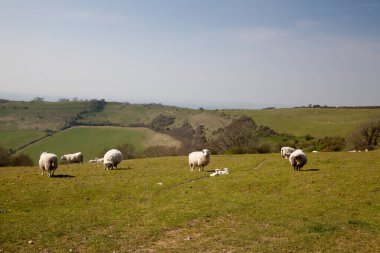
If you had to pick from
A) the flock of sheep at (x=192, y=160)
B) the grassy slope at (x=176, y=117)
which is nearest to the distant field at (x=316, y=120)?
the grassy slope at (x=176, y=117)

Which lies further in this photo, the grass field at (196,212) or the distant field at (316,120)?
the distant field at (316,120)

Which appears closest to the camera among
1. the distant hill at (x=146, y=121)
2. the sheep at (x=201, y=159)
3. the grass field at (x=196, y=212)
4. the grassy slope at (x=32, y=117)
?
the grass field at (x=196, y=212)

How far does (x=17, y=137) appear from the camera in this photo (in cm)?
13775

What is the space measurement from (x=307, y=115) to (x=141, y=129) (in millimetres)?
72736

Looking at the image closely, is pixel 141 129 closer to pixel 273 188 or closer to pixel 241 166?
pixel 241 166

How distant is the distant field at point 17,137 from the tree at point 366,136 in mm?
112546

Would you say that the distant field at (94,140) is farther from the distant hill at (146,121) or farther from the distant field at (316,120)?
the distant field at (316,120)

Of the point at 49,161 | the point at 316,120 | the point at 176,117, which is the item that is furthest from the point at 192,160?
the point at 176,117

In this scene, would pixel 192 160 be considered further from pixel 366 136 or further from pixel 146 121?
pixel 146 121

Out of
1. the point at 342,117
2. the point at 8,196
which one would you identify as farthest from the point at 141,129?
the point at 8,196

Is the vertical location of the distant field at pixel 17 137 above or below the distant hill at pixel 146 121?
below

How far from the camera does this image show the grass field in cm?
1522

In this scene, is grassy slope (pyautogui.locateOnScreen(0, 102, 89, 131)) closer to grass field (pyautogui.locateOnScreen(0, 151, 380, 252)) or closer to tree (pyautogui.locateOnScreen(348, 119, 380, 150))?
tree (pyautogui.locateOnScreen(348, 119, 380, 150))

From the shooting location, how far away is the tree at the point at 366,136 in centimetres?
6431
